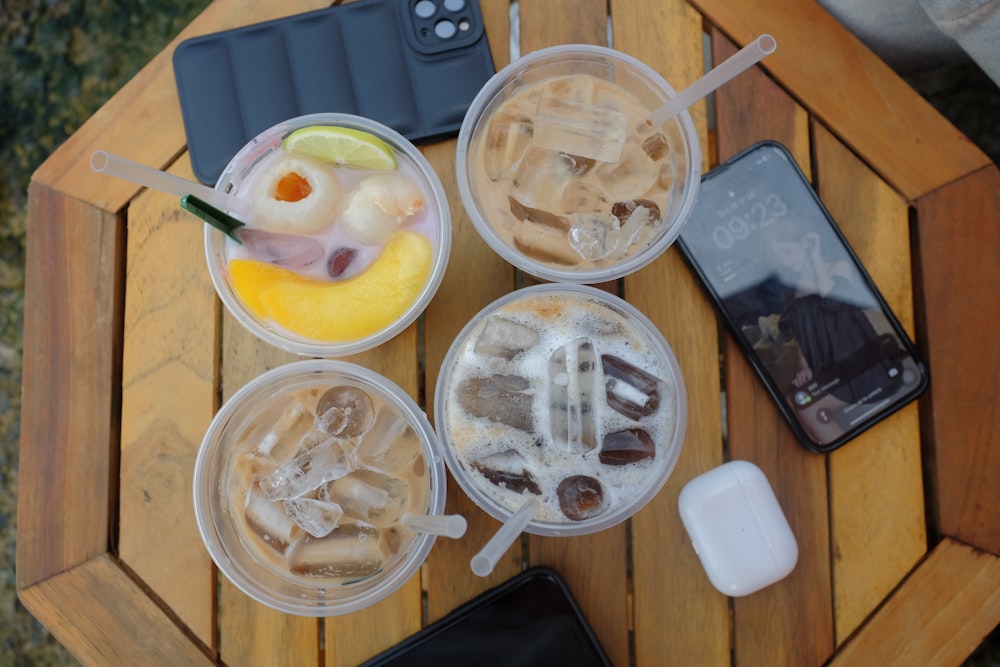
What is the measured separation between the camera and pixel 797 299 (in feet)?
3.31

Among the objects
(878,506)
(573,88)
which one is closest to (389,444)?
(573,88)

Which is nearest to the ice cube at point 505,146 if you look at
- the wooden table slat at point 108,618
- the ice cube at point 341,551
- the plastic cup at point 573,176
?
the plastic cup at point 573,176

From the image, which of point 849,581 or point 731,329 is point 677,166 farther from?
point 849,581

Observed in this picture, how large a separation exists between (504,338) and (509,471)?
150 mm

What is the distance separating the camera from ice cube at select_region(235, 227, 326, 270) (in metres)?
0.88

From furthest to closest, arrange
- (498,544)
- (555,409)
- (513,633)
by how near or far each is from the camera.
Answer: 1. (513,633)
2. (555,409)
3. (498,544)

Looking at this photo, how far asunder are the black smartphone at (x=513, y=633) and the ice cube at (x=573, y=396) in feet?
0.70

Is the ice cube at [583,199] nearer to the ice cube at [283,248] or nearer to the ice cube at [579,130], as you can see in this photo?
the ice cube at [579,130]

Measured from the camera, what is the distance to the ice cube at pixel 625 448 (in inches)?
34.5

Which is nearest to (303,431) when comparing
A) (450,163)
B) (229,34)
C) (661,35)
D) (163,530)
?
(163,530)

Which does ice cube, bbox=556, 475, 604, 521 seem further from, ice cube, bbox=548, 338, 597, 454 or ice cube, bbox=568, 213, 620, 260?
ice cube, bbox=568, 213, 620, 260

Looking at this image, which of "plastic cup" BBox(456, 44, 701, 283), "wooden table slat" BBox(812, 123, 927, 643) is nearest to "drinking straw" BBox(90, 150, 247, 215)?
"plastic cup" BBox(456, 44, 701, 283)

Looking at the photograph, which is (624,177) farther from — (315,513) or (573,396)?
(315,513)

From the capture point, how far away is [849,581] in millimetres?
997
